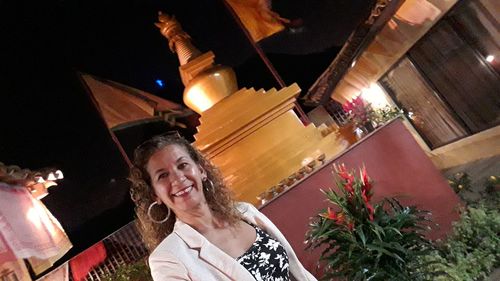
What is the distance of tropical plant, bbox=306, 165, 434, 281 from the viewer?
3.53 meters

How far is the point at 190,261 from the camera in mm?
1790

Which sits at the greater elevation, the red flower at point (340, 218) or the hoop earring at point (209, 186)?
the hoop earring at point (209, 186)

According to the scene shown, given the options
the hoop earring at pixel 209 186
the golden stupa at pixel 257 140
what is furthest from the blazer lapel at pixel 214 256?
the golden stupa at pixel 257 140

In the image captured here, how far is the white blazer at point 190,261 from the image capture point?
5.70ft

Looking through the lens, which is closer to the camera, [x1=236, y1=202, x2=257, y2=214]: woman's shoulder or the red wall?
[x1=236, y1=202, x2=257, y2=214]: woman's shoulder

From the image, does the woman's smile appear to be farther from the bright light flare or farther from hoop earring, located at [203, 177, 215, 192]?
the bright light flare

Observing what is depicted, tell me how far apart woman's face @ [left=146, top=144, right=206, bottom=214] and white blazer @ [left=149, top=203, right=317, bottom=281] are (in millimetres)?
119

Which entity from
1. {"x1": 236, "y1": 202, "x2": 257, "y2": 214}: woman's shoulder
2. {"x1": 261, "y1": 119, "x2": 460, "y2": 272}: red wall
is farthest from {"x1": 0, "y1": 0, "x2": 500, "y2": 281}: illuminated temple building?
{"x1": 236, "y1": 202, "x2": 257, "y2": 214}: woman's shoulder

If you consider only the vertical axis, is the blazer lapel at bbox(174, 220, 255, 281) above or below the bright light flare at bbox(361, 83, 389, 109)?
below

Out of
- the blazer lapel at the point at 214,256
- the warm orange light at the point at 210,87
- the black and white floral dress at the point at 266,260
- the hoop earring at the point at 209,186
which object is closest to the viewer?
the blazer lapel at the point at 214,256

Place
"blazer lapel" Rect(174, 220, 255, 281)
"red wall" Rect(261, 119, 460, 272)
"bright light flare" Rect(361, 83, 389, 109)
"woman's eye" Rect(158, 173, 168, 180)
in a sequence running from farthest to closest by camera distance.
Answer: "bright light flare" Rect(361, 83, 389, 109)
"red wall" Rect(261, 119, 460, 272)
"woman's eye" Rect(158, 173, 168, 180)
"blazer lapel" Rect(174, 220, 255, 281)

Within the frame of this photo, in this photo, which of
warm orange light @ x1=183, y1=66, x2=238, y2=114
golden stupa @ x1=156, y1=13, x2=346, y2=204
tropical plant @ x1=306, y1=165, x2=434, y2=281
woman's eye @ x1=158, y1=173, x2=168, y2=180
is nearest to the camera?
woman's eye @ x1=158, y1=173, x2=168, y2=180

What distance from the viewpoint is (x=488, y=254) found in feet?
13.3

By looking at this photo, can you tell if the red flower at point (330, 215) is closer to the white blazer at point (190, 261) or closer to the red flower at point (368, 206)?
the red flower at point (368, 206)
